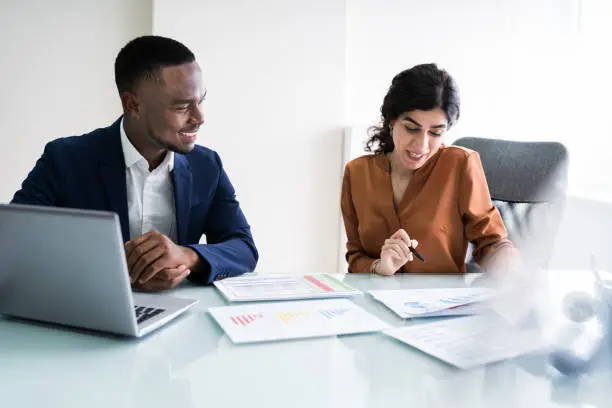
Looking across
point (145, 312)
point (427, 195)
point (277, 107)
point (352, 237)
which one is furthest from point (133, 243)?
point (277, 107)

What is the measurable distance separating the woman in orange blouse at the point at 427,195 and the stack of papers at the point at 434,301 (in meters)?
0.35

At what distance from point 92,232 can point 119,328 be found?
0.18 metres

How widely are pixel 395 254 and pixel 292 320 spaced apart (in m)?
0.49

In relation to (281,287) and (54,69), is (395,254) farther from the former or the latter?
(54,69)

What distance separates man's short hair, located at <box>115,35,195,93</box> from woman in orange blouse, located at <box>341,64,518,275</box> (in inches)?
25.3

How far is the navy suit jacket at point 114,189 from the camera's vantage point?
4.53 feet

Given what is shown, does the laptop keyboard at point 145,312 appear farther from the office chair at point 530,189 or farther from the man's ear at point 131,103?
the office chair at point 530,189

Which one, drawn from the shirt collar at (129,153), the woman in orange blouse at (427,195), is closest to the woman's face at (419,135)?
the woman in orange blouse at (427,195)

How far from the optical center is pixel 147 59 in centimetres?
145

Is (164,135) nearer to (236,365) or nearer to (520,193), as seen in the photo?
(236,365)

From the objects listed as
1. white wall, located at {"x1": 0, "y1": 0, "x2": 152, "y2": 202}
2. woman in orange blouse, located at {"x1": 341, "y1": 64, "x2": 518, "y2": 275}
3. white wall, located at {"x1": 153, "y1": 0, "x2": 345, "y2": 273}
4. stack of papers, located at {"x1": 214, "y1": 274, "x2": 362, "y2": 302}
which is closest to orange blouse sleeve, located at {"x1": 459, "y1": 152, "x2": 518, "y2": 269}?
woman in orange blouse, located at {"x1": 341, "y1": 64, "x2": 518, "y2": 275}

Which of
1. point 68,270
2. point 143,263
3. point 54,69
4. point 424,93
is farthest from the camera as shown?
point 54,69

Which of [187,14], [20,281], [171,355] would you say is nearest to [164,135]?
[20,281]

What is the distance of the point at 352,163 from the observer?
1860 millimetres
